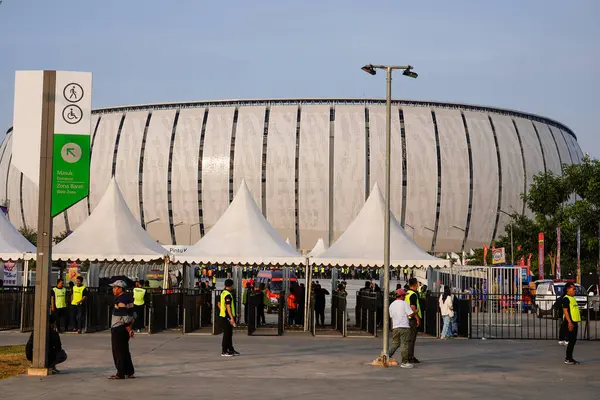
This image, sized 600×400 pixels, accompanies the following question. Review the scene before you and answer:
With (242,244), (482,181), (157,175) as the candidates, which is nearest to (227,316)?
(242,244)

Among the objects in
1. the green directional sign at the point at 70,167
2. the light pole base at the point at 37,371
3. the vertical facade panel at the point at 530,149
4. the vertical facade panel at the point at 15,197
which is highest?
the vertical facade panel at the point at 530,149

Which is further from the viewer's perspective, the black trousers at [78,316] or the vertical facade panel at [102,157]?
the vertical facade panel at [102,157]

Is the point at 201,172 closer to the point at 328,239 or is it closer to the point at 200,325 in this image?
the point at 328,239

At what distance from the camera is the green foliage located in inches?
1948

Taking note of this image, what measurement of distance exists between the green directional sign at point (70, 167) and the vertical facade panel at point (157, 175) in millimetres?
107079

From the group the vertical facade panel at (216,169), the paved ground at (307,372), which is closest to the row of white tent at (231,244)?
the paved ground at (307,372)

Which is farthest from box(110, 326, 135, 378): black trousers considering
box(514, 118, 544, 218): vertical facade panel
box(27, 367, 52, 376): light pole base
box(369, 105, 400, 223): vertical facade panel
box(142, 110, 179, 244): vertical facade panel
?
box(514, 118, 544, 218): vertical facade panel

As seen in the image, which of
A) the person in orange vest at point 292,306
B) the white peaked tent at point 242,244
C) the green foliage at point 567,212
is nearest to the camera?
the white peaked tent at point 242,244

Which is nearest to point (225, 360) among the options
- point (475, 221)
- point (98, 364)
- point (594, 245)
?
point (98, 364)

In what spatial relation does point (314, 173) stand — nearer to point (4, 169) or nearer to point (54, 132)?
point (4, 169)

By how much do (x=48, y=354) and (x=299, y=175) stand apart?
103 meters

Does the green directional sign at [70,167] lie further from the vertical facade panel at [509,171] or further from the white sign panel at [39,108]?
the vertical facade panel at [509,171]

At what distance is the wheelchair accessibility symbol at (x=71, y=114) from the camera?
57.3 ft

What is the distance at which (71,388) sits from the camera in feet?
48.1
